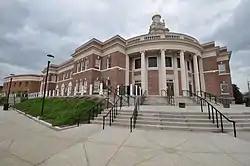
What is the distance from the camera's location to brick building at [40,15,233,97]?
82.0ft

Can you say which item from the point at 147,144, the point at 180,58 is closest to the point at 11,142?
the point at 147,144

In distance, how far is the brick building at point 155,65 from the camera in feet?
82.0

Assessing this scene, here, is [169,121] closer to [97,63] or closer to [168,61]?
[168,61]

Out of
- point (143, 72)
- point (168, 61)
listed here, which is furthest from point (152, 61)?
point (143, 72)

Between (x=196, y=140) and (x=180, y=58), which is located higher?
(x=180, y=58)

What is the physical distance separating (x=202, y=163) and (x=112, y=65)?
2318 centimetres

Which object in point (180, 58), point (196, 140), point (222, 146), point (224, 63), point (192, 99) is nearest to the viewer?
point (222, 146)

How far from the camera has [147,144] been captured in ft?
18.7

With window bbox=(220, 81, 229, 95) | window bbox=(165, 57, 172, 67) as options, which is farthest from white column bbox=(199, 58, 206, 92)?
window bbox=(165, 57, 172, 67)

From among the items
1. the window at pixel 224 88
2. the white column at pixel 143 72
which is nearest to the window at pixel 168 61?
the white column at pixel 143 72

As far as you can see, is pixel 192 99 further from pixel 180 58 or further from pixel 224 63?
Result: pixel 224 63

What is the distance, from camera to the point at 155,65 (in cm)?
2645

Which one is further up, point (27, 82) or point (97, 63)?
point (27, 82)

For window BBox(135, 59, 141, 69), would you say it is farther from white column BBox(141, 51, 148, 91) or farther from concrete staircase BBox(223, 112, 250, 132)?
concrete staircase BBox(223, 112, 250, 132)
